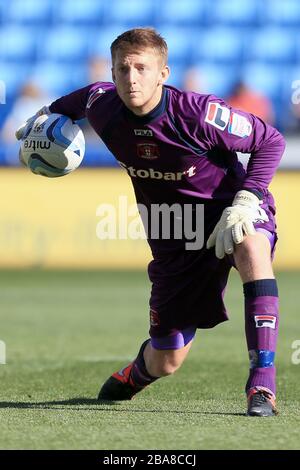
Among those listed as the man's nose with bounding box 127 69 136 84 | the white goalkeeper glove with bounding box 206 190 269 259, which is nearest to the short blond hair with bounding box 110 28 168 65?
the man's nose with bounding box 127 69 136 84

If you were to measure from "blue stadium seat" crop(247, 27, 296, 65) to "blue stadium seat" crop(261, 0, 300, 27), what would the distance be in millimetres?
198

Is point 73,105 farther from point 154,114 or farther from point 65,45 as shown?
point 65,45

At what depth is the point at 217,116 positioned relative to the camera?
507 cm

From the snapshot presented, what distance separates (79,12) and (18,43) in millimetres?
1289

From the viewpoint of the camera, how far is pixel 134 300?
1125 cm

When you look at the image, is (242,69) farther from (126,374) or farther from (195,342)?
(126,374)

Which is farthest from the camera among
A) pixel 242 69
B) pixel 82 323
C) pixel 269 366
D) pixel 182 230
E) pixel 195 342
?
pixel 242 69

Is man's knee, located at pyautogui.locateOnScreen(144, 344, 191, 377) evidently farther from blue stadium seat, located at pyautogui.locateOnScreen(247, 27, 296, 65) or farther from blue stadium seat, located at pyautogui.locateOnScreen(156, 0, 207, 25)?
blue stadium seat, located at pyautogui.locateOnScreen(156, 0, 207, 25)

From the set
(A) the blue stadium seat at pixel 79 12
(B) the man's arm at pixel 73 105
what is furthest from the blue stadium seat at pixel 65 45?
(B) the man's arm at pixel 73 105

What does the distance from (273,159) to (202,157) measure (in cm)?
35

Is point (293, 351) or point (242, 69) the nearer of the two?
point (293, 351)

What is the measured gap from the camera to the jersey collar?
506cm
